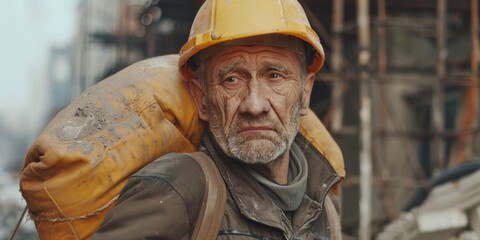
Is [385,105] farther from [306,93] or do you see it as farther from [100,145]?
[100,145]

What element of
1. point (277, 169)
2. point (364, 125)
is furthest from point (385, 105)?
point (277, 169)

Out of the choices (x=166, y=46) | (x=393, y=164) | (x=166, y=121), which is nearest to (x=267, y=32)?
(x=166, y=121)

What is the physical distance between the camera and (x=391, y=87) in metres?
12.9

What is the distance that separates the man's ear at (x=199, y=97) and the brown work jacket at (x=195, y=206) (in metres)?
0.12

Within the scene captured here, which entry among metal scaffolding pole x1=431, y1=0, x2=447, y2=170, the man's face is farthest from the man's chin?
metal scaffolding pole x1=431, y1=0, x2=447, y2=170

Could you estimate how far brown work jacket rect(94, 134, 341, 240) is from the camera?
2453 mm

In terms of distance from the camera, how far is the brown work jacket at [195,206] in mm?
2453

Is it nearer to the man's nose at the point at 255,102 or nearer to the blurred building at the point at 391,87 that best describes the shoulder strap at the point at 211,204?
the man's nose at the point at 255,102

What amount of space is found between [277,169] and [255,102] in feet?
0.96

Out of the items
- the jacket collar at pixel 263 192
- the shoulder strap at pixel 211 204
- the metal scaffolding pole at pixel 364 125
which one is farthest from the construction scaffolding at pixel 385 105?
the shoulder strap at pixel 211 204

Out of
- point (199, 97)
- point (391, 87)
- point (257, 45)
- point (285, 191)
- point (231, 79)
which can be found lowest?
point (391, 87)

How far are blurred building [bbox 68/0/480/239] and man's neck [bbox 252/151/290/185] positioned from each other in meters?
6.69

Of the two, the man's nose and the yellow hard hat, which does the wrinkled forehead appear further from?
the man's nose

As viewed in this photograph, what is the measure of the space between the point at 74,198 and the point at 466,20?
34.3ft
